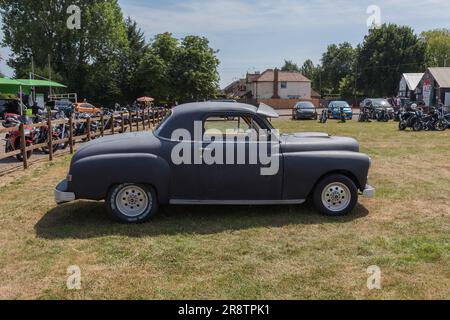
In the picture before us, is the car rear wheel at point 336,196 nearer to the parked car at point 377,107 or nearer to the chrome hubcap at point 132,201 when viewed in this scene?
the chrome hubcap at point 132,201

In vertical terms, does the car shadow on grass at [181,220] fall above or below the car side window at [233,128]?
below

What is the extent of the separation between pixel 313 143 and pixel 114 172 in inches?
109

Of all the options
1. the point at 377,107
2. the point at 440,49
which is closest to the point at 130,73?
the point at 377,107

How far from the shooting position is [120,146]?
6289 mm

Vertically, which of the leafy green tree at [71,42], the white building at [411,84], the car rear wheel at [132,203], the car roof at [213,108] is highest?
the leafy green tree at [71,42]

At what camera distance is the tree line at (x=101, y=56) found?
51.2m

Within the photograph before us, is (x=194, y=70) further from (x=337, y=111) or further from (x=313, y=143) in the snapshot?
(x=313, y=143)

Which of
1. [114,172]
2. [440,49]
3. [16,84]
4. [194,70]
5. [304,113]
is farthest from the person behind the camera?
[440,49]

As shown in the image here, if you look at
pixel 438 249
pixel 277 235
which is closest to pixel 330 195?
pixel 277 235

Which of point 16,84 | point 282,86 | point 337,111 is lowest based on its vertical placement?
point 337,111

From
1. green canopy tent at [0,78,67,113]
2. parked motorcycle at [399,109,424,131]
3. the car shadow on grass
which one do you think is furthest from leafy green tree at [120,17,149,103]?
the car shadow on grass

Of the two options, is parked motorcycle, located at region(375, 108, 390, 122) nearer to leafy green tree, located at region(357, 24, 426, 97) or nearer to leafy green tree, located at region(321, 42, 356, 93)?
leafy green tree, located at region(357, 24, 426, 97)

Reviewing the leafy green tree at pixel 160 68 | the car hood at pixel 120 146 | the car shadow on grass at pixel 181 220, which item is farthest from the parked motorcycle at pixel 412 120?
the leafy green tree at pixel 160 68

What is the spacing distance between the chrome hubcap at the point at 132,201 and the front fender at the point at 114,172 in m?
0.19
